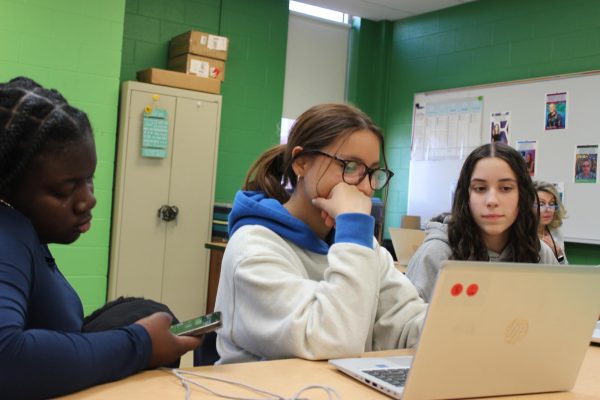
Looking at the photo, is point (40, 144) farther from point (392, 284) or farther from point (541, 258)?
point (541, 258)

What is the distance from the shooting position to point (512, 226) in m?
2.10

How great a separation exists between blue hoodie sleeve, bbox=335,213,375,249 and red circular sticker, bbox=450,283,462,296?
396mm

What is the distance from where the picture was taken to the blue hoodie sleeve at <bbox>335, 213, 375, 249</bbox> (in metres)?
1.26

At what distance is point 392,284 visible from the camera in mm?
1517

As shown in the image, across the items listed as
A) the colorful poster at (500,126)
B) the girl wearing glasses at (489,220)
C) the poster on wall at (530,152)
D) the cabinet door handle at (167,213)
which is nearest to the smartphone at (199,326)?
the girl wearing glasses at (489,220)

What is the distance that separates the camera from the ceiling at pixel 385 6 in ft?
16.6

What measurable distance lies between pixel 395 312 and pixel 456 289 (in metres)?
0.63

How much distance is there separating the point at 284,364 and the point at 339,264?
0.70ft

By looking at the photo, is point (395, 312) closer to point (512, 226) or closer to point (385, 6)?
point (512, 226)

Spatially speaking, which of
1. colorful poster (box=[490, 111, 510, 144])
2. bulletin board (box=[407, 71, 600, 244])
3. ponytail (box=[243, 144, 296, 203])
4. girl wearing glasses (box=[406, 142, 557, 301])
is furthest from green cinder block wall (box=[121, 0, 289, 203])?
ponytail (box=[243, 144, 296, 203])

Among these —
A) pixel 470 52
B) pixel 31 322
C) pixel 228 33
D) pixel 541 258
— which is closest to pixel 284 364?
pixel 31 322

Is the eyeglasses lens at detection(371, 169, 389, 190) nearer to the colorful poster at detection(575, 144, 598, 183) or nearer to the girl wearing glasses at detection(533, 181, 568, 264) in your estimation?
the girl wearing glasses at detection(533, 181, 568, 264)

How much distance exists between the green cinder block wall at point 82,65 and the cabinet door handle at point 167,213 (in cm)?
42

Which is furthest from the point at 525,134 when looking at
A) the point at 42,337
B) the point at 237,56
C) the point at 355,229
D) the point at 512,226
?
the point at 42,337
